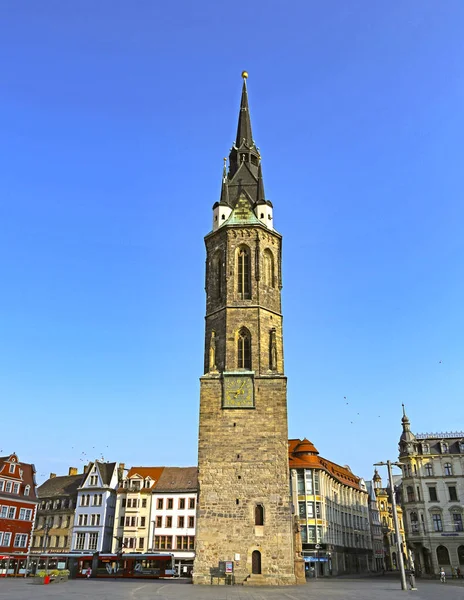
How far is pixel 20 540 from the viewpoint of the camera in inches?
1981

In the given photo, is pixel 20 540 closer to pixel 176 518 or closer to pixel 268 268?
pixel 176 518

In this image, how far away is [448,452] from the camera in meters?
57.2

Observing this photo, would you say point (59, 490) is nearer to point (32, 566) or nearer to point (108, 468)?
point (108, 468)

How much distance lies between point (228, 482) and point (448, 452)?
3592cm

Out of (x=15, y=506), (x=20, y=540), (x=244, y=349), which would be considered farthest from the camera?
(x=15, y=506)

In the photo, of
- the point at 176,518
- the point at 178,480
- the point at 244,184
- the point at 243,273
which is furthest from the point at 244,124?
the point at 176,518

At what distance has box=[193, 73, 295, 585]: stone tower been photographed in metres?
29.0

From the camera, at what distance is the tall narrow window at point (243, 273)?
36188 millimetres

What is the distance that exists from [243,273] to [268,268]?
1922mm

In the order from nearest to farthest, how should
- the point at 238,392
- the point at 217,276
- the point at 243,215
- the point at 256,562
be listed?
the point at 256,562, the point at 238,392, the point at 217,276, the point at 243,215

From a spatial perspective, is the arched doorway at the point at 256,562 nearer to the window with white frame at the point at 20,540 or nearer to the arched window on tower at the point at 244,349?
the arched window on tower at the point at 244,349

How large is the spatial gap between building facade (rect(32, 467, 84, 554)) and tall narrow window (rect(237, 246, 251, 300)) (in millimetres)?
34903

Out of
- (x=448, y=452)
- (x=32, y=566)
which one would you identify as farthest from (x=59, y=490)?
(x=448, y=452)

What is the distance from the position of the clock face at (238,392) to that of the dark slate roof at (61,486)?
1330 inches
